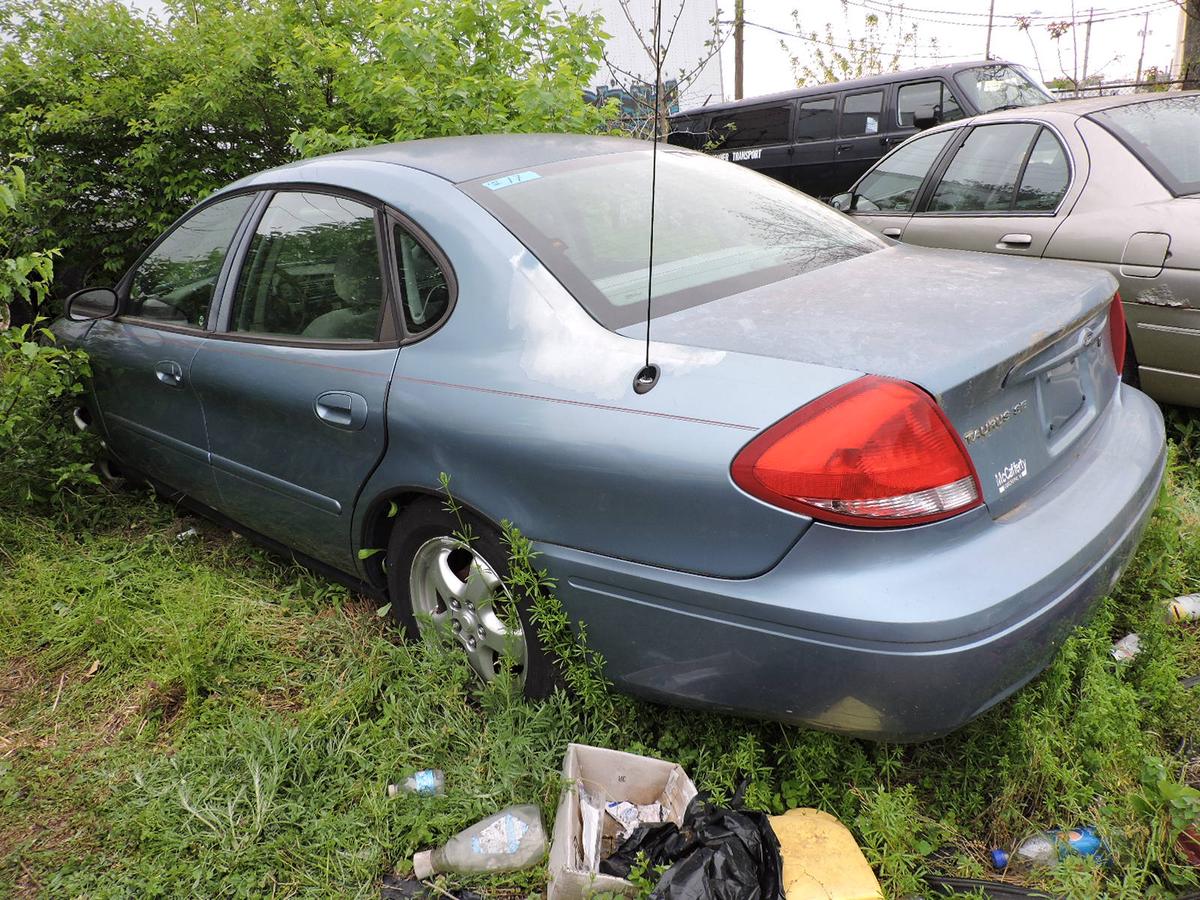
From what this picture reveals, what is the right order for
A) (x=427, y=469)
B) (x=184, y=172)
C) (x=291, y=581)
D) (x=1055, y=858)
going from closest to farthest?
1. (x=1055, y=858)
2. (x=427, y=469)
3. (x=291, y=581)
4. (x=184, y=172)

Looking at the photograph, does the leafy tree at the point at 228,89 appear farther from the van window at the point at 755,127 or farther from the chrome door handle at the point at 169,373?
the van window at the point at 755,127

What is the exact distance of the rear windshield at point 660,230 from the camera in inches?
93.2

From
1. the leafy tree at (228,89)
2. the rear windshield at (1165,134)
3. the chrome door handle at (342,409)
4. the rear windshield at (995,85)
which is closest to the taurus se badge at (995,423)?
the chrome door handle at (342,409)

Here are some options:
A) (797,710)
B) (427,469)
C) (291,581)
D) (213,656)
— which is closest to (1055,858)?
(797,710)

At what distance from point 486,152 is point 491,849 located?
194 cm

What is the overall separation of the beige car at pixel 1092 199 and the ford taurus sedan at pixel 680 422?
115cm

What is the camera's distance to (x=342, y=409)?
2674 mm

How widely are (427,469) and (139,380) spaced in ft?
6.05

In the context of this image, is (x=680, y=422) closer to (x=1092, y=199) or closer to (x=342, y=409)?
(x=342, y=409)

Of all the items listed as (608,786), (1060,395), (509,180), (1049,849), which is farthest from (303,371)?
(1049,849)

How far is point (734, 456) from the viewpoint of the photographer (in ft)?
6.14

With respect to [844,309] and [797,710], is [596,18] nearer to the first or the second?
[844,309]

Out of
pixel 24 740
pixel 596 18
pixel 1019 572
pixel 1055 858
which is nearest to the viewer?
pixel 1019 572

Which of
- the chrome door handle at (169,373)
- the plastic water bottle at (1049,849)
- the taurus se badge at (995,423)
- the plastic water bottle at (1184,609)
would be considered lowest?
the plastic water bottle at (1049,849)
